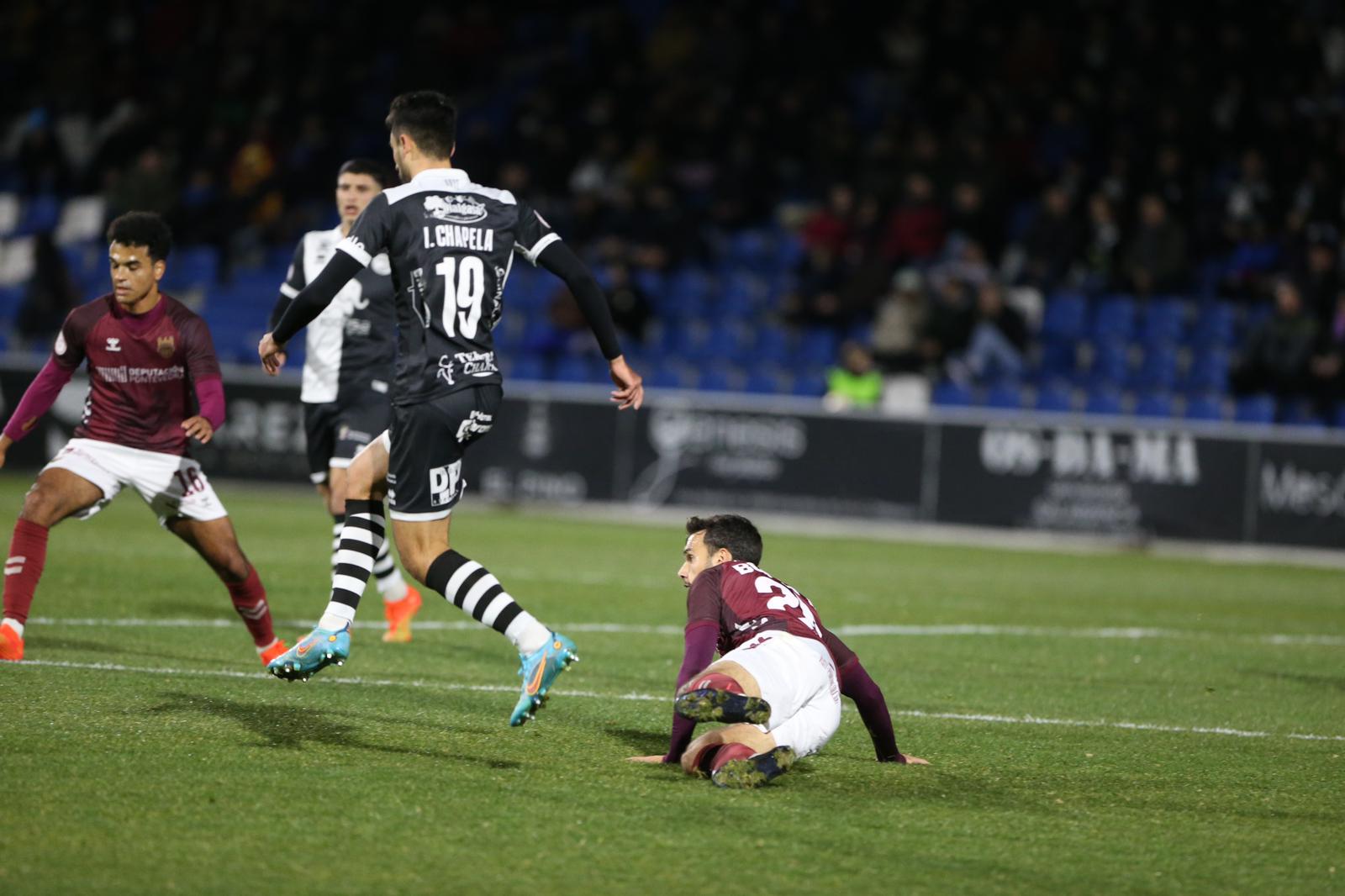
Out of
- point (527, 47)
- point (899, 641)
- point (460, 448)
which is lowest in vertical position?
point (899, 641)

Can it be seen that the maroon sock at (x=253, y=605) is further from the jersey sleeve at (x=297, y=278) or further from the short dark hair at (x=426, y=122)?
the short dark hair at (x=426, y=122)

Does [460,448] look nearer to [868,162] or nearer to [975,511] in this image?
[975,511]

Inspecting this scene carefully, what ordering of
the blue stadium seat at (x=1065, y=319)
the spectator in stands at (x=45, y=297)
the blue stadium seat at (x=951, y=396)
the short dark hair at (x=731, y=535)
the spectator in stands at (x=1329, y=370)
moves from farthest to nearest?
the spectator in stands at (x=45, y=297) → the blue stadium seat at (x=1065, y=319) → the blue stadium seat at (x=951, y=396) → the spectator in stands at (x=1329, y=370) → the short dark hair at (x=731, y=535)

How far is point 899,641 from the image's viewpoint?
1032 cm

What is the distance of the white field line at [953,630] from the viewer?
9.76 metres

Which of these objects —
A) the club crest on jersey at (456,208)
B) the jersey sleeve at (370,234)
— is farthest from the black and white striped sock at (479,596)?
the club crest on jersey at (456,208)

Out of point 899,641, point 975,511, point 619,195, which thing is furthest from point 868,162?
point 899,641

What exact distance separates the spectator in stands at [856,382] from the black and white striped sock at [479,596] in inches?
543

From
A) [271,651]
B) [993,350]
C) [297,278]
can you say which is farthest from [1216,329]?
[271,651]

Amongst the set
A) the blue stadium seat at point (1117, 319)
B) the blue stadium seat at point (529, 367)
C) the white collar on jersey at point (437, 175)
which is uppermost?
the blue stadium seat at point (1117, 319)

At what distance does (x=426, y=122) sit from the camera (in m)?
6.27

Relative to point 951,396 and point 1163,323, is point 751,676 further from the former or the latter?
point 1163,323

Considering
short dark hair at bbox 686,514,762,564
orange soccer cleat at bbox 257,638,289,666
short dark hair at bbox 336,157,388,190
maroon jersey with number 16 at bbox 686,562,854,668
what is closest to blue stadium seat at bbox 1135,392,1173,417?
short dark hair at bbox 336,157,388,190

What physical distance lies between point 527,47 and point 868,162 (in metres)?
7.78
